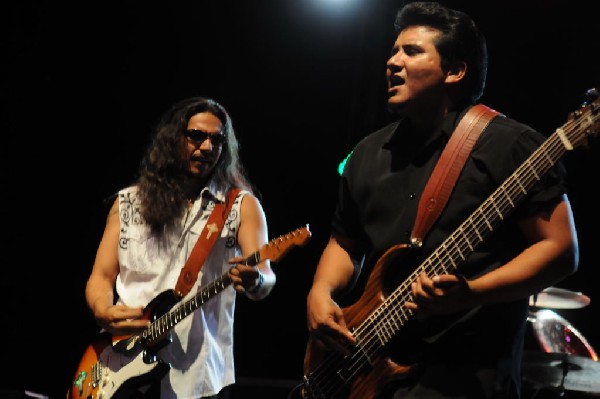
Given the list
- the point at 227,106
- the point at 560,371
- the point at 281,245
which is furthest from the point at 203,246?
the point at 560,371

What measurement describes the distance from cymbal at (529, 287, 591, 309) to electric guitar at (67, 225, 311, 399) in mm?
2987

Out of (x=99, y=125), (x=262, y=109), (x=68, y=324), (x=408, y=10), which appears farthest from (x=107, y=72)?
(x=408, y=10)

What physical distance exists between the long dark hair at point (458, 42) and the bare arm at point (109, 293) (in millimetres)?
1944

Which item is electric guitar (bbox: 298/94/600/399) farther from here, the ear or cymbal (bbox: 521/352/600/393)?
cymbal (bbox: 521/352/600/393)

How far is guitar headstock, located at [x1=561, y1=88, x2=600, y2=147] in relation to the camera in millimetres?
2383

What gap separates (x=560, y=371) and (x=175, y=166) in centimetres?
336

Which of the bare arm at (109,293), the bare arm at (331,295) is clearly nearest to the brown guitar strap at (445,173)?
the bare arm at (331,295)

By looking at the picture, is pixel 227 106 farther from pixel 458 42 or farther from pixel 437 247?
pixel 437 247

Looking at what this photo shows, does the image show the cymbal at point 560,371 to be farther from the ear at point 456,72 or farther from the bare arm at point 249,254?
the ear at point 456,72

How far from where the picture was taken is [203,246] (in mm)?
3906

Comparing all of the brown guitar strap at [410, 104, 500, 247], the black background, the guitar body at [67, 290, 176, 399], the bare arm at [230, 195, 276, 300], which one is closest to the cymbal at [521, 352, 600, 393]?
the black background

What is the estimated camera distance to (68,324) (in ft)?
20.1

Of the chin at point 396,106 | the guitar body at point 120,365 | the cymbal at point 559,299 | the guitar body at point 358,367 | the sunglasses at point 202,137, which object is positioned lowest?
the cymbal at point 559,299

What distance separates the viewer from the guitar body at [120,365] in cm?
371
